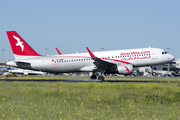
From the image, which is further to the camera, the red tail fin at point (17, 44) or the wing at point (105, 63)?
the red tail fin at point (17, 44)

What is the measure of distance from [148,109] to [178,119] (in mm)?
2389

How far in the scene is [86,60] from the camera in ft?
122

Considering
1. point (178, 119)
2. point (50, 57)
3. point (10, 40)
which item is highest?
point (10, 40)

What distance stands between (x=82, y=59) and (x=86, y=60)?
2.19 ft

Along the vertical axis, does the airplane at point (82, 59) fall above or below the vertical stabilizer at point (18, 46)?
below

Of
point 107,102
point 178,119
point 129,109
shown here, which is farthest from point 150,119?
point 107,102

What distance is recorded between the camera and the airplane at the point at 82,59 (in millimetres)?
36625

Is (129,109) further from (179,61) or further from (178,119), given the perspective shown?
(179,61)

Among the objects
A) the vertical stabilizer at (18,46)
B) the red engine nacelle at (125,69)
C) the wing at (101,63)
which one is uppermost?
the vertical stabilizer at (18,46)

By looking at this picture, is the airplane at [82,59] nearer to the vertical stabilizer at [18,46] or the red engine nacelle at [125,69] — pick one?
the vertical stabilizer at [18,46]

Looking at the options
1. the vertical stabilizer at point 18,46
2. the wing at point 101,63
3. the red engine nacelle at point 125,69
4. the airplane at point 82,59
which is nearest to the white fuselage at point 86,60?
the airplane at point 82,59

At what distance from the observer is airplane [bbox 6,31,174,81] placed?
120ft

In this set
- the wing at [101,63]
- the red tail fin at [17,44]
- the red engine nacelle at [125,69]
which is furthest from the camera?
the red tail fin at [17,44]

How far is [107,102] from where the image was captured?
14.1m
